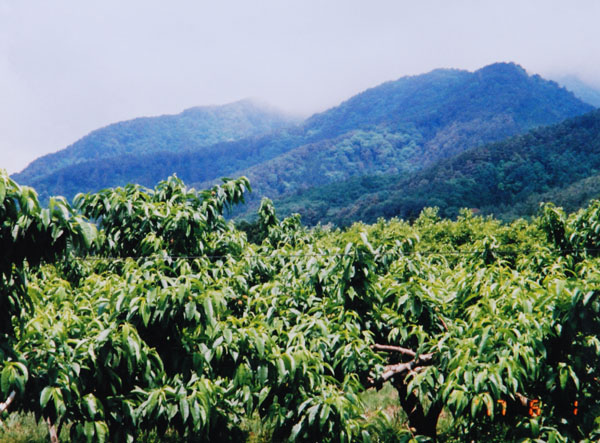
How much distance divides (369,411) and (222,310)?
6.87 metres

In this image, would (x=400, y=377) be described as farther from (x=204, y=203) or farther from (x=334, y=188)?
(x=334, y=188)

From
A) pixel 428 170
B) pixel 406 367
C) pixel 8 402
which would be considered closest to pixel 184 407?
→ pixel 8 402

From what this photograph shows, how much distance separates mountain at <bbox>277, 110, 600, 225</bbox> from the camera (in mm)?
76125

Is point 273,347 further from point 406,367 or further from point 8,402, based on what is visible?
point 8,402

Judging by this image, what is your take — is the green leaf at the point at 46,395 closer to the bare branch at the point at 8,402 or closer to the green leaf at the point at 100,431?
the bare branch at the point at 8,402

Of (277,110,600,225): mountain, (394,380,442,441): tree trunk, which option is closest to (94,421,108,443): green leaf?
(394,380,442,441): tree trunk

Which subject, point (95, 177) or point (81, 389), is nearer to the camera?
point (81, 389)

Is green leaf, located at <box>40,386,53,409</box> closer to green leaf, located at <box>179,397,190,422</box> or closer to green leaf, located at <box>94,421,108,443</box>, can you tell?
green leaf, located at <box>94,421,108,443</box>

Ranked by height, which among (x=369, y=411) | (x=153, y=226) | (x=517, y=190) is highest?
(x=153, y=226)

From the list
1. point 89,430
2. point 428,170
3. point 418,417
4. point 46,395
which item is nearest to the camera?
point 46,395

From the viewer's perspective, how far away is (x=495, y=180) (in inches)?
3406

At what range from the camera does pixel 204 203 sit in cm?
636

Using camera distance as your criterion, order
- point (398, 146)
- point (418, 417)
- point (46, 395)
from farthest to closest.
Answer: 1. point (398, 146)
2. point (418, 417)
3. point (46, 395)

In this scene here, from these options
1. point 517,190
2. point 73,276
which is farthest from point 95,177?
point 73,276
